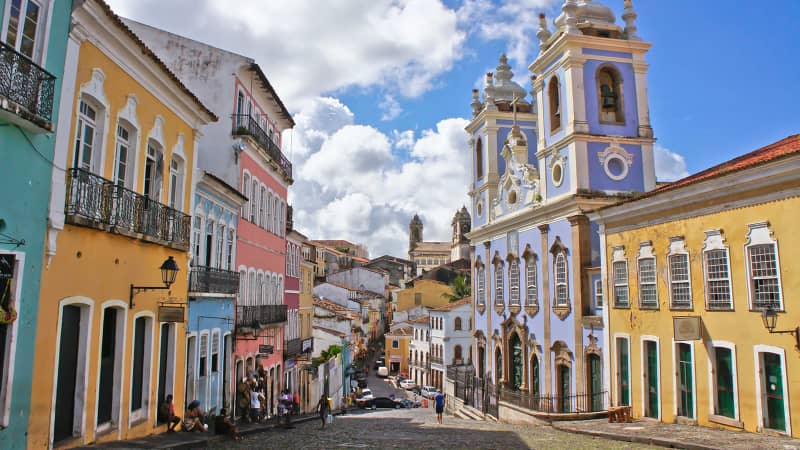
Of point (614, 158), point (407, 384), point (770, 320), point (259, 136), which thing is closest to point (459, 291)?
point (407, 384)

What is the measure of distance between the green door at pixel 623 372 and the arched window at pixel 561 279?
19.3 ft

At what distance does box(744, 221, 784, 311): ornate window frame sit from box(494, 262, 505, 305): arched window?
18370 mm

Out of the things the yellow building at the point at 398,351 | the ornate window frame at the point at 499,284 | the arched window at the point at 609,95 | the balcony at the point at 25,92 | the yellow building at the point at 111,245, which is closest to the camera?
the balcony at the point at 25,92

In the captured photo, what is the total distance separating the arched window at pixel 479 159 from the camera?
37.1m

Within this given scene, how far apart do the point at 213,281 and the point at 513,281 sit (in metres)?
17.7

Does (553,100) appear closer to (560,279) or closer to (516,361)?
(560,279)

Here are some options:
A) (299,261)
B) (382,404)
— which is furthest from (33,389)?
(382,404)

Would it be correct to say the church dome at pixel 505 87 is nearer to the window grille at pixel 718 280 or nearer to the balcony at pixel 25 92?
the window grille at pixel 718 280

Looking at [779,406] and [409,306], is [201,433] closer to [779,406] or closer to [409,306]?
[779,406]

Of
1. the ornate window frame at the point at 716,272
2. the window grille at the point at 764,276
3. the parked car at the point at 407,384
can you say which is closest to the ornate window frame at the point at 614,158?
the ornate window frame at the point at 716,272

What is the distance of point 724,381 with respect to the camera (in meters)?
14.3

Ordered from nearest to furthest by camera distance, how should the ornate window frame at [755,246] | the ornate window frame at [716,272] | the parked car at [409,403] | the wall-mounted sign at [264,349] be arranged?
1. the ornate window frame at [755,246]
2. the ornate window frame at [716,272]
3. the wall-mounted sign at [264,349]
4. the parked car at [409,403]

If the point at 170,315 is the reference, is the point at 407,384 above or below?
below

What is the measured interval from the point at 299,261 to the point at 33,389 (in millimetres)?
23012
